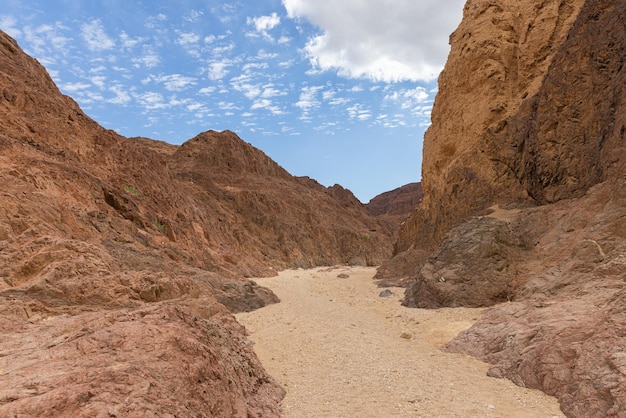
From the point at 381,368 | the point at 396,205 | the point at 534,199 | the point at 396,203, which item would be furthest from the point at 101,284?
the point at 396,203

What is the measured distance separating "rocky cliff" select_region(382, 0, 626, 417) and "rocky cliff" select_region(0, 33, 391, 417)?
386 cm

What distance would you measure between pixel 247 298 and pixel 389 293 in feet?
17.8

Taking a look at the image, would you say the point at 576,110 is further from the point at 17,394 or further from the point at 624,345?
the point at 17,394

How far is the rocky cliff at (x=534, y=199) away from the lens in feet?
17.7

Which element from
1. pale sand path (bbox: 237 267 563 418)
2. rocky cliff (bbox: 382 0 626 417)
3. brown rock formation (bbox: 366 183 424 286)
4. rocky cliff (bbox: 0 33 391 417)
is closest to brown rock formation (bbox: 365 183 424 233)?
brown rock formation (bbox: 366 183 424 286)

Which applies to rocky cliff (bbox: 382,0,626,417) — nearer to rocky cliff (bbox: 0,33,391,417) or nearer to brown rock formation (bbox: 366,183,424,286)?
rocky cliff (bbox: 0,33,391,417)

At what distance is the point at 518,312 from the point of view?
25.1 feet

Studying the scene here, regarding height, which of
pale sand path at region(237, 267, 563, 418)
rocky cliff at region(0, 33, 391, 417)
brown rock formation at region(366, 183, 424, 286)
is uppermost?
brown rock formation at region(366, 183, 424, 286)

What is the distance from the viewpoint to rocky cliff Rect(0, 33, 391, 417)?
3.16m

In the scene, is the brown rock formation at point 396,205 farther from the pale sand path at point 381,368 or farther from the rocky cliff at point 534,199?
the pale sand path at point 381,368

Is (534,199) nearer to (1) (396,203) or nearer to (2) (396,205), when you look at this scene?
(2) (396,205)

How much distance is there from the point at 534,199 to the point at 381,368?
418 inches

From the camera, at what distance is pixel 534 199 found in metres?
14.0

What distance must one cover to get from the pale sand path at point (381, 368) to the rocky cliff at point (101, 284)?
0.73 m
